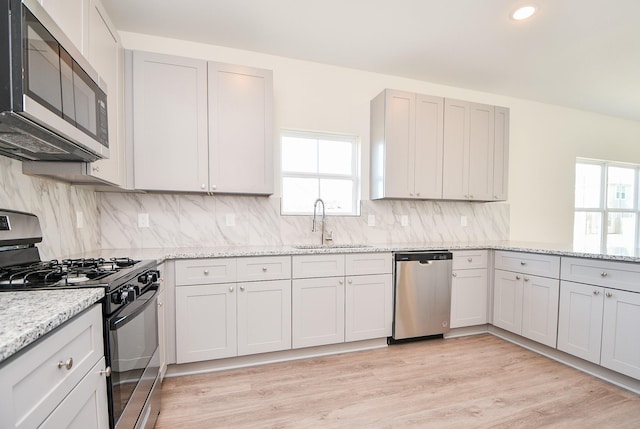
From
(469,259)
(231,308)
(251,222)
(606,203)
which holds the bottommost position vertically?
(231,308)

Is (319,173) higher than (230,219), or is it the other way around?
(319,173)

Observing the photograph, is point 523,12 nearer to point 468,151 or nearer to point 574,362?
point 468,151

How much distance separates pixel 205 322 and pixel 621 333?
295 centimetres

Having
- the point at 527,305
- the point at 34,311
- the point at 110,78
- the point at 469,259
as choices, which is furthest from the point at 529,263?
the point at 110,78

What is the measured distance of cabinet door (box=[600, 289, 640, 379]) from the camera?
1980 mm

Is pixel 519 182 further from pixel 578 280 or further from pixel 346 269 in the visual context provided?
pixel 346 269

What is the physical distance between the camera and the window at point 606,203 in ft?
14.5

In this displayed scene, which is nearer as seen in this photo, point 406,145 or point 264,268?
point 264,268

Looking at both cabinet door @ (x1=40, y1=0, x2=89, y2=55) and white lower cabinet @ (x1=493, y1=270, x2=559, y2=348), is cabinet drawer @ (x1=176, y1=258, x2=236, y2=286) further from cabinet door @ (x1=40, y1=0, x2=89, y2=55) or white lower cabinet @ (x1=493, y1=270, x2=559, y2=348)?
white lower cabinet @ (x1=493, y1=270, x2=559, y2=348)

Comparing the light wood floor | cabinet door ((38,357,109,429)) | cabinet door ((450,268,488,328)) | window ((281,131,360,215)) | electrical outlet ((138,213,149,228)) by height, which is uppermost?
window ((281,131,360,215))

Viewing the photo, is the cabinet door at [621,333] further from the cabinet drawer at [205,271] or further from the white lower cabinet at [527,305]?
the cabinet drawer at [205,271]

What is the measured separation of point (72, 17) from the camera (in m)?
1.47

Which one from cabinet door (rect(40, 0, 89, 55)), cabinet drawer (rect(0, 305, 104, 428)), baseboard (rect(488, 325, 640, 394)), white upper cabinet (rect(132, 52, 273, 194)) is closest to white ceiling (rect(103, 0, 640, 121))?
white upper cabinet (rect(132, 52, 273, 194))

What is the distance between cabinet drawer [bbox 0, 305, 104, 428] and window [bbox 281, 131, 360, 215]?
2075 millimetres
